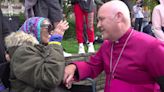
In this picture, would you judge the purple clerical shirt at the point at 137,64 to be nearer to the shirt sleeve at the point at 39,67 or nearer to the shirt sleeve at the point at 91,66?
the shirt sleeve at the point at 91,66

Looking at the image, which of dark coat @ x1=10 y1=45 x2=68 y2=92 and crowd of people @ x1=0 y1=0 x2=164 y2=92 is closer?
crowd of people @ x1=0 y1=0 x2=164 y2=92

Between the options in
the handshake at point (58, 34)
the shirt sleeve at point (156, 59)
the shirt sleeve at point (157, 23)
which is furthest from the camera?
the shirt sleeve at point (157, 23)

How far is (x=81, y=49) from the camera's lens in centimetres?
756

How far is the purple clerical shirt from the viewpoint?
10.6 ft

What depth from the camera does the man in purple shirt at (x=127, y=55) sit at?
10.7ft

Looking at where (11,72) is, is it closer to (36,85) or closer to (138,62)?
(36,85)

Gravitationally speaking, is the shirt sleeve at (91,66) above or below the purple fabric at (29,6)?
below

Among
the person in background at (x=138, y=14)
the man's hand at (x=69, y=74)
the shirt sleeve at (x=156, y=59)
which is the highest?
the shirt sleeve at (x=156, y=59)

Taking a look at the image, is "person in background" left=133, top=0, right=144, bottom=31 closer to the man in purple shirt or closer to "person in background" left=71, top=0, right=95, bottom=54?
"person in background" left=71, top=0, right=95, bottom=54

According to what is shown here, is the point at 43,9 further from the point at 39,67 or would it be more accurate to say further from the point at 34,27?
the point at 39,67

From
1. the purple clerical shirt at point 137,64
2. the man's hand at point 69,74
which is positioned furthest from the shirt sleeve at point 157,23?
the man's hand at point 69,74

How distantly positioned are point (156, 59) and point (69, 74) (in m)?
0.82

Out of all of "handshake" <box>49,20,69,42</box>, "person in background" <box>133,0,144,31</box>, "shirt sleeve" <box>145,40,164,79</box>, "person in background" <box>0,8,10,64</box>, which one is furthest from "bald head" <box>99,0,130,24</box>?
"person in background" <box>133,0,144,31</box>

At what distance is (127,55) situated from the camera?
337cm
